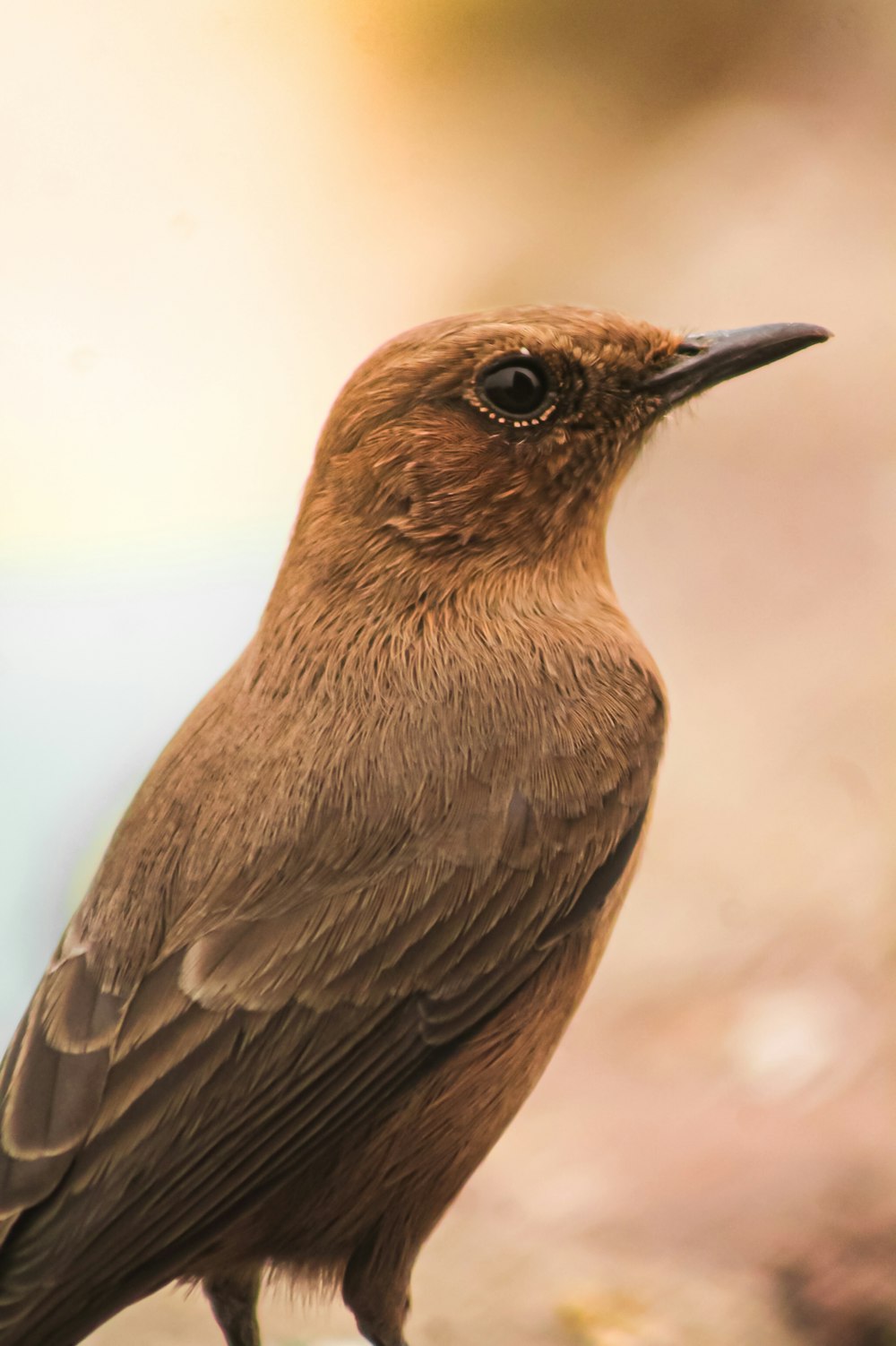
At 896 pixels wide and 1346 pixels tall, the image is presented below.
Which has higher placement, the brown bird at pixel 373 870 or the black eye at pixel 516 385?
the black eye at pixel 516 385

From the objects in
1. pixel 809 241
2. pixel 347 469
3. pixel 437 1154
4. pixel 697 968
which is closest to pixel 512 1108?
pixel 437 1154

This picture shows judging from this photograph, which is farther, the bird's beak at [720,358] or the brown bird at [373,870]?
the bird's beak at [720,358]

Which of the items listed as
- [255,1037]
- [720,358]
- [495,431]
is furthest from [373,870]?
[720,358]

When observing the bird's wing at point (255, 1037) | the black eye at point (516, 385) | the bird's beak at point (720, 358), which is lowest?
the bird's wing at point (255, 1037)

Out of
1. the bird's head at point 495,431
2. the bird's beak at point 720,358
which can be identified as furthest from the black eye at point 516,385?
the bird's beak at point 720,358

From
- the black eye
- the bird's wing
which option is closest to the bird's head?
the black eye

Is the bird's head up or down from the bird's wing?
up

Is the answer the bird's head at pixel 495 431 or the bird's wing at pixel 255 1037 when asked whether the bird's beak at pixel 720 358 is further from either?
the bird's wing at pixel 255 1037

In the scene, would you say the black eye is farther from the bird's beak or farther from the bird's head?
the bird's beak
